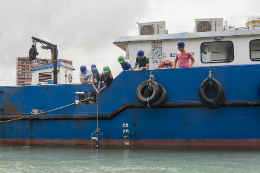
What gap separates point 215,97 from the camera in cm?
666

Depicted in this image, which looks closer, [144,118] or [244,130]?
[244,130]

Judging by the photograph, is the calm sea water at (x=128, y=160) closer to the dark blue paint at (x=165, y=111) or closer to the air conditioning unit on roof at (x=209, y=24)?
the dark blue paint at (x=165, y=111)

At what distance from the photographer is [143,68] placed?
282 inches

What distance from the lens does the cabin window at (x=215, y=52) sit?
25.6ft

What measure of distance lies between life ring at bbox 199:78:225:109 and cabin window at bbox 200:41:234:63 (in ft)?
4.53

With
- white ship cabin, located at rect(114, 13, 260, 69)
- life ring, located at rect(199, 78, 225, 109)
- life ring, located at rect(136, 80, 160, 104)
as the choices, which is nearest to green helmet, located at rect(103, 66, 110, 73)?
life ring, located at rect(136, 80, 160, 104)

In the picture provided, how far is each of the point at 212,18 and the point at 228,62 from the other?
1492mm

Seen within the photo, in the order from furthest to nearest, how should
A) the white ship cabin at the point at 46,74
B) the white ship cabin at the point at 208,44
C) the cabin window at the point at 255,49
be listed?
1. the white ship cabin at the point at 46,74
2. the cabin window at the point at 255,49
3. the white ship cabin at the point at 208,44

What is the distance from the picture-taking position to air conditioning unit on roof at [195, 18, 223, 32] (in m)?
8.27

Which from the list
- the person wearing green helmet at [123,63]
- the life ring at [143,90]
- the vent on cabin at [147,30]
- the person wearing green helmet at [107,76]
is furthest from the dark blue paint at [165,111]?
the vent on cabin at [147,30]

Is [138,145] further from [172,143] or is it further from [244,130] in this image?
[244,130]

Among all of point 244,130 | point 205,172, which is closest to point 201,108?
point 244,130

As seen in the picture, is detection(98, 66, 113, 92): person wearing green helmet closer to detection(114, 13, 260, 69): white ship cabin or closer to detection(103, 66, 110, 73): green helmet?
detection(103, 66, 110, 73): green helmet

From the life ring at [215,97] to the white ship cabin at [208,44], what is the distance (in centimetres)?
126
